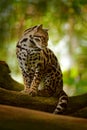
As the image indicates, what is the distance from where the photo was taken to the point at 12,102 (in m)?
2.88

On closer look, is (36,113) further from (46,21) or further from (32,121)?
(46,21)

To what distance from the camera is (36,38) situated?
318cm

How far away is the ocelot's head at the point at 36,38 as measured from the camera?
10.4ft

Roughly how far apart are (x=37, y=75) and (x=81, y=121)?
1.90 feet

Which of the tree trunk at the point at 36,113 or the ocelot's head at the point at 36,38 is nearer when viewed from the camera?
the tree trunk at the point at 36,113

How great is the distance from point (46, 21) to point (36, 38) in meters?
3.36

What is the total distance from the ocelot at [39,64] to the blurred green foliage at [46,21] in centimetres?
192

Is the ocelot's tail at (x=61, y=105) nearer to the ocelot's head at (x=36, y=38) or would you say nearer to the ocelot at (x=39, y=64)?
the ocelot at (x=39, y=64)

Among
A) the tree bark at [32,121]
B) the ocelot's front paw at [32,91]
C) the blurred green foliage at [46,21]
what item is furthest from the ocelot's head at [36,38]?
the blurred green foliage at [46,21]

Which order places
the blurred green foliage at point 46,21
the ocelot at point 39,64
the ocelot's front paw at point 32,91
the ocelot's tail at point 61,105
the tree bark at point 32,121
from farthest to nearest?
the blurred green foliage at point 46,21
the ocelot at point 39,64
the ocelot's front paw at point 32,91
the ocelot's tail at point 61,105
the tree bark at point 32,121

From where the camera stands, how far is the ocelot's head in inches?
125

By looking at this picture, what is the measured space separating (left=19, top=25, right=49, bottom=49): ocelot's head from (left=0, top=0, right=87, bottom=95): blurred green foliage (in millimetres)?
2036

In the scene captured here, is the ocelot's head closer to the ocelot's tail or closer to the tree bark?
the ocelot's tail

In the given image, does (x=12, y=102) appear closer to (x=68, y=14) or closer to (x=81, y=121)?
(x=81, y=121)
